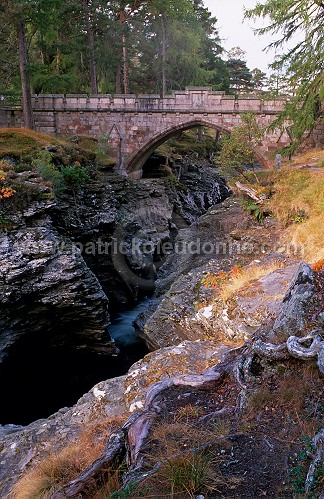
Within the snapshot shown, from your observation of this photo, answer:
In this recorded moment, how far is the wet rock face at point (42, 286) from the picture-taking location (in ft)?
31.4

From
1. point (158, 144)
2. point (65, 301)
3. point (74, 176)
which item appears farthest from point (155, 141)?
point (65, 301)

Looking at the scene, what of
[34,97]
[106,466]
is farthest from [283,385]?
[34,97]

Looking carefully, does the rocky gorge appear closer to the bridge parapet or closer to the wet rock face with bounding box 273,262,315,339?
the wet rock face with bounding box 273,262,315,339

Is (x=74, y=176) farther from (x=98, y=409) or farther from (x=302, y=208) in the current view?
(x=98, y=409)

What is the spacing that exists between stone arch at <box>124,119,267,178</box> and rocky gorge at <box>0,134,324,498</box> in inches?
118

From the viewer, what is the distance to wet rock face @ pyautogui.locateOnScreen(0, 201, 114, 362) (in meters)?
9.58

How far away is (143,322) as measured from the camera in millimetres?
11562

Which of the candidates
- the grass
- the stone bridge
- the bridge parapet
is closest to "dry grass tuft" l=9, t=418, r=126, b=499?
the grass

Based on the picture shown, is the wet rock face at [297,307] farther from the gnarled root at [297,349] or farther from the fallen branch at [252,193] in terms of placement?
the fallen branch at [252,193]

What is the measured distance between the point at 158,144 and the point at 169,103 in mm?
2593

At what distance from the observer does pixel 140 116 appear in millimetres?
22250

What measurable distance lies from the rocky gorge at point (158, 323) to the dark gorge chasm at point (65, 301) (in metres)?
0.04

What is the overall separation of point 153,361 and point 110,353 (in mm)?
5143

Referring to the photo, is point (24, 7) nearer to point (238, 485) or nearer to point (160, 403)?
point (160, 403)
